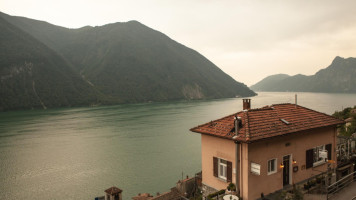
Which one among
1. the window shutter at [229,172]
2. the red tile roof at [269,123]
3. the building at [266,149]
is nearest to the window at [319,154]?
the building at [266,149]

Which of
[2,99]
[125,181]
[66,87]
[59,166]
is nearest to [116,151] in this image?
[59,166]

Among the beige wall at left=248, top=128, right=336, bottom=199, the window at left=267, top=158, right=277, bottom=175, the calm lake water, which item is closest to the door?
the beige wall at left=248, top=128, right=336, bottom=199

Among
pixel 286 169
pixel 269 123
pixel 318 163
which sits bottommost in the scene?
pixel 318 163

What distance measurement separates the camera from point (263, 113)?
13.9 m

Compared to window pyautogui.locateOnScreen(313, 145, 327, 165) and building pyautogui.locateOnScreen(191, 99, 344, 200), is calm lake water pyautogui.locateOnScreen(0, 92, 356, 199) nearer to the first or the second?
building pyautogui.locateOnScreen(191, 99, 344, 200)

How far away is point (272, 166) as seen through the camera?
1263 centimetres

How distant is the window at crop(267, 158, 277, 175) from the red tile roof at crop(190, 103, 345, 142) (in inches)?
58.3

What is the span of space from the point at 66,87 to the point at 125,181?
168 metres

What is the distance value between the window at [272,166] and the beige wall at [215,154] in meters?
1.76

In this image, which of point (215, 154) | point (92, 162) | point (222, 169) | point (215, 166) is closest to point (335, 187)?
point (222, 169)

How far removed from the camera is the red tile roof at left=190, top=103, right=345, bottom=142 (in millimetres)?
11906

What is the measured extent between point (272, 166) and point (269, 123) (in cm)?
215

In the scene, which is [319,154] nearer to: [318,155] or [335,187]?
[318,155]

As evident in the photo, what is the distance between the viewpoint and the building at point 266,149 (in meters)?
11.7
